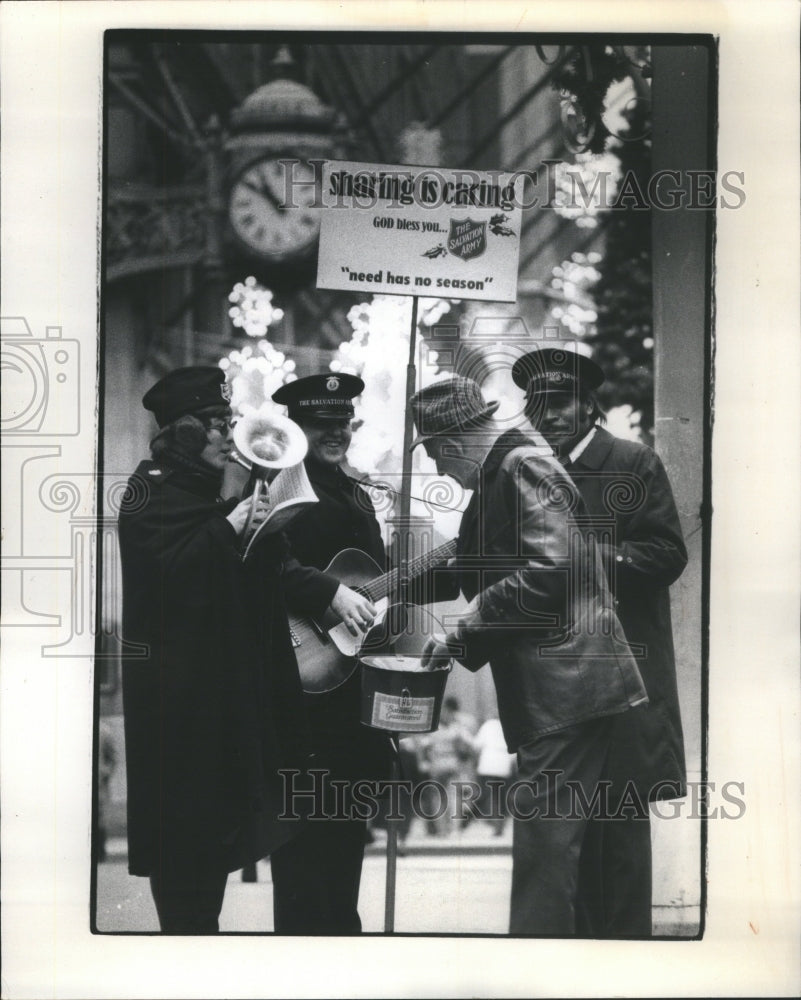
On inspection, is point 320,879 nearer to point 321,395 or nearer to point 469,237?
point 321,395

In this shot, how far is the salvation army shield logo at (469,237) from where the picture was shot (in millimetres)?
3068

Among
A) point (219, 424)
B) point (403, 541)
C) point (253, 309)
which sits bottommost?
point (403, 541)

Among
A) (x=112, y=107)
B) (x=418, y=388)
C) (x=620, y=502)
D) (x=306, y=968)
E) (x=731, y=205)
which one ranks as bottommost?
(x=306, y=968)

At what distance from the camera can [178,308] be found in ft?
10.0

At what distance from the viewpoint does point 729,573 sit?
3.09 metres

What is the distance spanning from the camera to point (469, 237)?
3072 mm

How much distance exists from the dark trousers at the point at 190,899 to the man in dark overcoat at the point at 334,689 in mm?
201

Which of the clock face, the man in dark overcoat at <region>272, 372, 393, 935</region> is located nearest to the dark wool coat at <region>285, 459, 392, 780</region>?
the man in dark overcoat at <region>272, 372, 393, 935</region>

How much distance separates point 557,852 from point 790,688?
3.04 ft

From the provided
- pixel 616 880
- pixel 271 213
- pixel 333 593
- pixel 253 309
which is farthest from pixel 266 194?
pixel 616 880

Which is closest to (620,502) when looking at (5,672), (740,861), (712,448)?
(712,448)

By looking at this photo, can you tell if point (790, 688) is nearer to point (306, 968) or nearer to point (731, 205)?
point (731, 205)

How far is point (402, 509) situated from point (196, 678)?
0.85 meters

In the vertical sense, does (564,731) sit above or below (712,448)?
below
